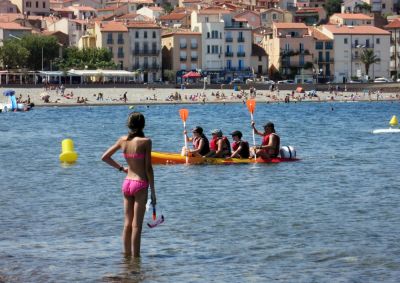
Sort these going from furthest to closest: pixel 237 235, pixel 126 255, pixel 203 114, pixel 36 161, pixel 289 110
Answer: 1. pixel 289 110
2. pixel 203 114
3. pixel 36 161
4. pixel 237 235
5. pixel 126 255

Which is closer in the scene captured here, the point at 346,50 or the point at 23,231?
the point at 23,231

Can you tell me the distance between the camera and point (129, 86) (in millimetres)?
121562

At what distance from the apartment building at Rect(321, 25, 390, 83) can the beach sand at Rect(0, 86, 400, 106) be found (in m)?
16.3

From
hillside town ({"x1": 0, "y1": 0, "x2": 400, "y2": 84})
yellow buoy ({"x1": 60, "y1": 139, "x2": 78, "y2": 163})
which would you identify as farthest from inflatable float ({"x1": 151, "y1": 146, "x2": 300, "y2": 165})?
hillside town ({"x1": 0, "y1": 0, "x2": 400, "y2": 84})

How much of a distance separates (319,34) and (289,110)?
45366mm

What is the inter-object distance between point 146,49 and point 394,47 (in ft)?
114

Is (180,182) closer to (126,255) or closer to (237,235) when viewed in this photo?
(237,235)

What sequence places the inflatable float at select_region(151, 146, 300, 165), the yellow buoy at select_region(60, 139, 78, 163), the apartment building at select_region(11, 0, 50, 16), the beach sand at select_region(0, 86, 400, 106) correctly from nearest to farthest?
the inflatable float at select_region(151, 146, 300, 165) < the yellow buoy at select_region(60, 139, 78, 163) < the beach sand at select_region(0, 86, 400, 106) < the apartment building at select_region(11, 0, 50, 16)

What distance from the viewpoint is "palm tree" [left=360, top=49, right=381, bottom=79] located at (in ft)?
483

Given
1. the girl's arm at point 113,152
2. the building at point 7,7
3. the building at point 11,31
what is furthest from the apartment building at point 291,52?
the girl's arm at point 113,152

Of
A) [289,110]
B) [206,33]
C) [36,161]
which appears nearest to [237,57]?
[206,33]

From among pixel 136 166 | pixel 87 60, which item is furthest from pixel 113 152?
pixel 87 60

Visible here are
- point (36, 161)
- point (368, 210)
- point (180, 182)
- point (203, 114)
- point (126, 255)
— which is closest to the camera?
point (126, 255)

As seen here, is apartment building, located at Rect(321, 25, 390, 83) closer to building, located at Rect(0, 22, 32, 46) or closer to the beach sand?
the beach sand
